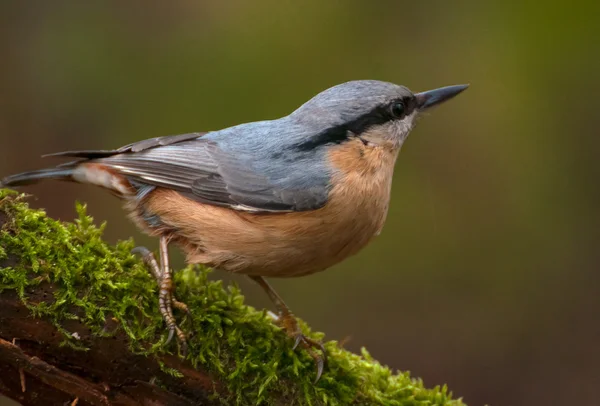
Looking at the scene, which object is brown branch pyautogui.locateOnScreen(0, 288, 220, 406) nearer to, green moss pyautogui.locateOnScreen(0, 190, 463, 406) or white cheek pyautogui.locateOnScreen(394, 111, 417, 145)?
green moss pyautogui.locateOnScreen(0, 190, 463, 406)

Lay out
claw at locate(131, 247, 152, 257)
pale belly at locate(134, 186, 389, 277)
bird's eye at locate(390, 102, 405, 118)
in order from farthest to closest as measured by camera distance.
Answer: bird's eye at locate(390, 102, 405, 118), claw at locate(131, 247, 152, 257), pale belly at locate(134, 186, 389, 277)

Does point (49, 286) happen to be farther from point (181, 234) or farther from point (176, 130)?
point (176, 130)

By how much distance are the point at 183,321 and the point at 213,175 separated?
0.84 meters

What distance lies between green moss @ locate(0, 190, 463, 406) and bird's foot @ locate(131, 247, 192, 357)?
0.03 metres

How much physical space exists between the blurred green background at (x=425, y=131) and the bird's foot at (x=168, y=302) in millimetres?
3658

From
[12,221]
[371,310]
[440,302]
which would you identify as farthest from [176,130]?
[12,221]

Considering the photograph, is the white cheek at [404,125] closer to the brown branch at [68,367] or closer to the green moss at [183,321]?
the green moss at [183,321]

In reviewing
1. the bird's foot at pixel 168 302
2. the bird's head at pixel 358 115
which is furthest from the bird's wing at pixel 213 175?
the bird's foot at pixel 168 302

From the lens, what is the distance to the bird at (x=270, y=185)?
11.4 ft

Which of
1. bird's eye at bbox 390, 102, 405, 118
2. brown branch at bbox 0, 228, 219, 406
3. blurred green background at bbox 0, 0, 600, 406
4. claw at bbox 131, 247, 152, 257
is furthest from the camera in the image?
blurred green background at bbox 0, 0, 600, 406

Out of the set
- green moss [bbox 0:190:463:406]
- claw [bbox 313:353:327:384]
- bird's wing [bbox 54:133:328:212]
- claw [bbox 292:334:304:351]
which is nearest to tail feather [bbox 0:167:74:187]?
bird's wing [bbox 54:133:328:212]

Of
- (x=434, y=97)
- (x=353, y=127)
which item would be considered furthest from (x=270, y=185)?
(x=434, y=97)

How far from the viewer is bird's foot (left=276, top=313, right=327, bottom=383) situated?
361 centimetres

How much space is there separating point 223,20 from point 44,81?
6.48 ft
